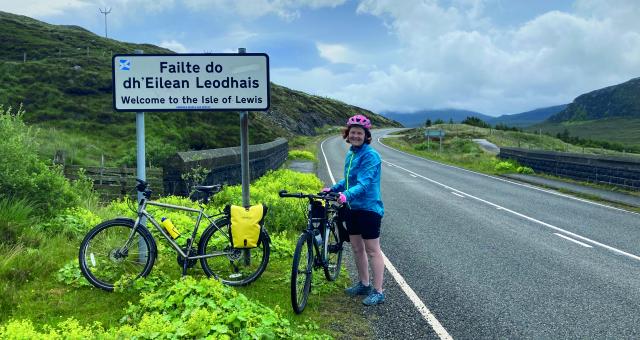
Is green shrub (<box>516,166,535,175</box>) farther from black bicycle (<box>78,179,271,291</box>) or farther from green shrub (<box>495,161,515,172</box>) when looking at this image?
black bicycle (<box>78,179,271,291</box>)

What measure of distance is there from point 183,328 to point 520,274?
A: 16.6 feet

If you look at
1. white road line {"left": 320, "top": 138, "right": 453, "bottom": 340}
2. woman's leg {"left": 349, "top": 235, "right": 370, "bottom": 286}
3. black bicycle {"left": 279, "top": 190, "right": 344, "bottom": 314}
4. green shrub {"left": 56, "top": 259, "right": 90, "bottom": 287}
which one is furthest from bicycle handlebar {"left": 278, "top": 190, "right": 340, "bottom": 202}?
green shrub {"left": 56, "top": 259, "right": 90, "bottom": 287}

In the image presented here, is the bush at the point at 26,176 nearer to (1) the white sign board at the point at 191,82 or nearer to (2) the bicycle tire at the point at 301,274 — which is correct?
(1) the white sign board at the point at 191,82

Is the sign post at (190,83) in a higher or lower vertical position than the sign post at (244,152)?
higher

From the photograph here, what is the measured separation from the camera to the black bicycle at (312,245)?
495 cm

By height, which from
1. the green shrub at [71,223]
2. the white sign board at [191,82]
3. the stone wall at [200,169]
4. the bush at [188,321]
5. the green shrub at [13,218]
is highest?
the white sign board at [191,82]

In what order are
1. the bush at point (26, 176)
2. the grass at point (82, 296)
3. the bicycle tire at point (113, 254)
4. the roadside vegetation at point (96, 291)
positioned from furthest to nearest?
1. the bush at point (26, 176)
2. the bicycle tire at point (113, 254)
3. the grass at point (82, 296)
4. the roadside vegetation at point (96, 291)

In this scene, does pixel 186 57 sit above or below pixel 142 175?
above

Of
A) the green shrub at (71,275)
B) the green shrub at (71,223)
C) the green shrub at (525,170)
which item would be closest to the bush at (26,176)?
the green shrub at (71,223)

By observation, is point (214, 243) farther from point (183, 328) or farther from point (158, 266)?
point (183, 328)

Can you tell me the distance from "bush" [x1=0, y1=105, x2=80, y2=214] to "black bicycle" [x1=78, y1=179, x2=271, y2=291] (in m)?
2.11

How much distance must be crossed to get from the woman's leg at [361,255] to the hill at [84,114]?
23.4 m

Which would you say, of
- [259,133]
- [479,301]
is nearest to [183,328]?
[479,301]

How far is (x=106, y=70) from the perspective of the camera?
6241 centimetres
